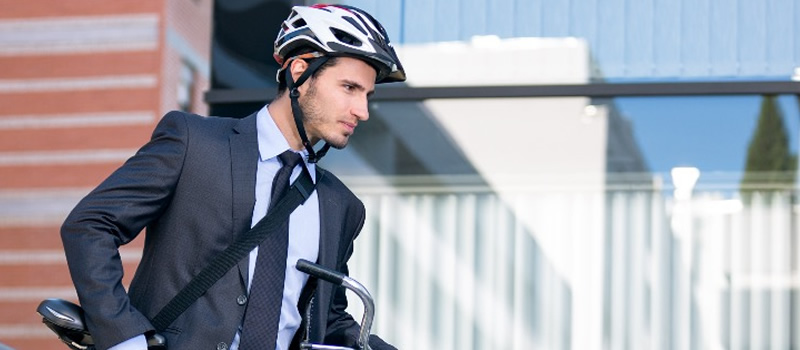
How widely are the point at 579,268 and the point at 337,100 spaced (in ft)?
9.97

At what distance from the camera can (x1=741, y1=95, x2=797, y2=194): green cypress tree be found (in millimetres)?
6285

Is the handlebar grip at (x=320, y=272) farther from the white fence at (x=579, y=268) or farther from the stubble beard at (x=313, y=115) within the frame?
the white fence at (x=579, y=268)

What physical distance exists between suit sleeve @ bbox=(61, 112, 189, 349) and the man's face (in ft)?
1.06

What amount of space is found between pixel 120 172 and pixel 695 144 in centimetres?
343

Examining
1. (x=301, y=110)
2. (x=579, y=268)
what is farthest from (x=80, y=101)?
(x=301, y=110)

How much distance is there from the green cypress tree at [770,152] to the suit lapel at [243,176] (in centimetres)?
317

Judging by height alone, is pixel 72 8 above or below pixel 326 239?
above

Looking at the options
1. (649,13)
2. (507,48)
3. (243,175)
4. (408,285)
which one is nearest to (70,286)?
(408,285)

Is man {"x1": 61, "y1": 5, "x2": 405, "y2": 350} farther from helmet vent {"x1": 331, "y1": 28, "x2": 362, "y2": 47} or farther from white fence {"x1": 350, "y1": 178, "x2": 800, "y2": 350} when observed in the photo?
white fence {"x1": 350, "y1": 178, "x2": 800, "y2": 350}

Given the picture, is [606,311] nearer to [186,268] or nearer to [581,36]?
[581,36]

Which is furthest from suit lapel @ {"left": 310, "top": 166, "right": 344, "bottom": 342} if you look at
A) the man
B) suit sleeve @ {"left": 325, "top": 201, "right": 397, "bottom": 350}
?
suit sleeve @ {"left": 325, "top": 201, "right": 397, "bottom": 350}

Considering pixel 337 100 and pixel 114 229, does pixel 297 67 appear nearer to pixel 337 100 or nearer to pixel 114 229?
pixel 337 100

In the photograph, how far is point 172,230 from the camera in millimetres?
3463

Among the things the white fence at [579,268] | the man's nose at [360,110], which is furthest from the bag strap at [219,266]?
the white fence at [579,268]
